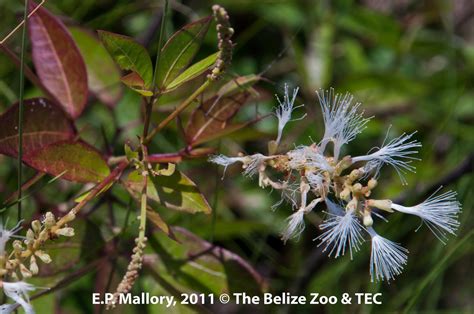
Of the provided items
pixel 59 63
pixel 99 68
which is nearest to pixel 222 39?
pixel 59 63

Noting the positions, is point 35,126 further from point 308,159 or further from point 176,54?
point 308,159

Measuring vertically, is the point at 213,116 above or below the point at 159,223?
above

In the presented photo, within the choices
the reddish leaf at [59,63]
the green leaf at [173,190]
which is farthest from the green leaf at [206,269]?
the reddish leaf at [59,63]

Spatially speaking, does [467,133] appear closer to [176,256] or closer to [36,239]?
[176,256]

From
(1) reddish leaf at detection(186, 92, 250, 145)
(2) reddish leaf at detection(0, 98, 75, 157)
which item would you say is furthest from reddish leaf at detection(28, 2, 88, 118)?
(1) reddish leaf at detection(186, 92, 250, 145)

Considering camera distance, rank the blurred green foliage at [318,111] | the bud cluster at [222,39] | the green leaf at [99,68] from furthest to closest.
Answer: the blurred green foliage at [318,111]
the green leaf at [99,68]
the bud cluster at [222,39]

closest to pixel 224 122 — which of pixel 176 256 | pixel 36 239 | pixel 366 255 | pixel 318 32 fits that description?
pixel 176 256

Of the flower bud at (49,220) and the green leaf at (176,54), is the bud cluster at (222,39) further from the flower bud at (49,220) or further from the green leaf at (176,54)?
the flower bud at (49,220)
